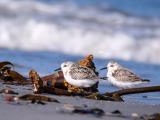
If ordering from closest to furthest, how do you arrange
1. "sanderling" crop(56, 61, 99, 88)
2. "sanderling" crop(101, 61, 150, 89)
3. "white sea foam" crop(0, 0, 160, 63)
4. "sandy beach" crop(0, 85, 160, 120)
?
"sandy beach" crop(0, 85, 160, 120), "sanderling" crop(56, 61, 99, 88), "sanderling" crop(101, 61, 150, 89), "white sea foam" crop(0, 0, 160, 63)

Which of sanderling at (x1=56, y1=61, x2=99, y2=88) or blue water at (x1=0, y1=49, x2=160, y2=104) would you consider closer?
sanderling at (x1=56, y1=61, x2=99, y2=88)

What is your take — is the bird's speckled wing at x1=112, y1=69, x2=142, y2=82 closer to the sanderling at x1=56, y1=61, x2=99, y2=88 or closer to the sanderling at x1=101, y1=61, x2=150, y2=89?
the sanderling at x1=101, y1=61, x2=150, y2=89

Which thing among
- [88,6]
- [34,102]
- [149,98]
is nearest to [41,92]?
[34,102]

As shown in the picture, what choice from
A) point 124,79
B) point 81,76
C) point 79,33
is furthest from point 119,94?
point 79,33

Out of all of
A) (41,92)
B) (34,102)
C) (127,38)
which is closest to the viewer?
(34,102)

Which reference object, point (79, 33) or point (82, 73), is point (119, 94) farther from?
point (79, 33)

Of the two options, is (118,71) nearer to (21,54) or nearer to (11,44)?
(21,54)

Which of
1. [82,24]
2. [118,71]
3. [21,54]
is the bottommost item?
[118,71]

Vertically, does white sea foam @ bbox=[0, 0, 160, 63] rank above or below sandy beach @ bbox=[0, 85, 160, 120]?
above

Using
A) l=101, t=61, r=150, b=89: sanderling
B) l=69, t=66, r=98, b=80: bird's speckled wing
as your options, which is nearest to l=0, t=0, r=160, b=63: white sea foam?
l=101, t=61, r=150, b=89: sanderling
